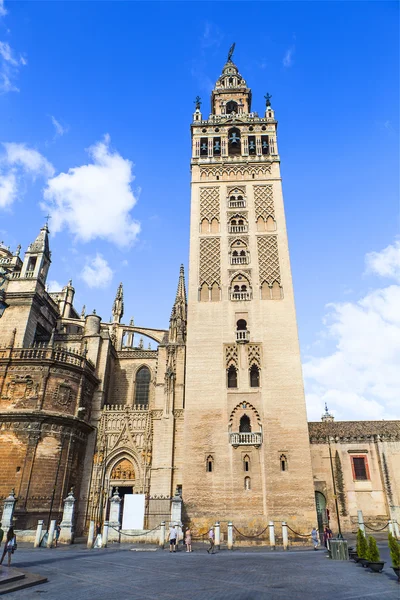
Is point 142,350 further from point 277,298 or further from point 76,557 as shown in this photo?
point 76,557

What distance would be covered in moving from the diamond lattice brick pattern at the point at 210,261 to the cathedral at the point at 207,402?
9 cm

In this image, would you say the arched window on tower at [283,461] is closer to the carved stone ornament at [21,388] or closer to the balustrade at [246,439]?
the balustrade at [246,439]

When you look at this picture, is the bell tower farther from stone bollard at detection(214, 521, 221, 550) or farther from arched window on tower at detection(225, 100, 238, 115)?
arched window on tower at detection(225, 100, 238, 115)

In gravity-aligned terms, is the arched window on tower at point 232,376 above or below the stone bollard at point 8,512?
above

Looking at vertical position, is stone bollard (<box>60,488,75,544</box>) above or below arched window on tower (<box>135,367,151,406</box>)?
below

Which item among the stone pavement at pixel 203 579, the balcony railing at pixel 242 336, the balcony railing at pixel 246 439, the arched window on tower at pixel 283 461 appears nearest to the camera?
the stone pavement at pixel 203 579

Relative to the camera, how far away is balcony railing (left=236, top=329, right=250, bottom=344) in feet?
85.0

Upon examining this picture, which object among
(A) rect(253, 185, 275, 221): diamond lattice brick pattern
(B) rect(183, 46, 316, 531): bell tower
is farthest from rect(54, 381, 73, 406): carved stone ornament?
(A) rect(253, 185, 275, 221): diamond lattice brick pattern

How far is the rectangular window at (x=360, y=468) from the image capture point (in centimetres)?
2861

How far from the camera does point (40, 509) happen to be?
22.9 m

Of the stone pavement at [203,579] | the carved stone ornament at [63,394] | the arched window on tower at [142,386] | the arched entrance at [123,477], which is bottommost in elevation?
the stone pavement at [203,579]

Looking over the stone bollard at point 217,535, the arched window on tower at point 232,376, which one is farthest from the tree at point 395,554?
the arched window on tower at point 232,376

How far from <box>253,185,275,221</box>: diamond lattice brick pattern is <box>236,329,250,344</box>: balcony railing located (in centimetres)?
894

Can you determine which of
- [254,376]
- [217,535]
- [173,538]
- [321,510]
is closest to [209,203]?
[254,376]
